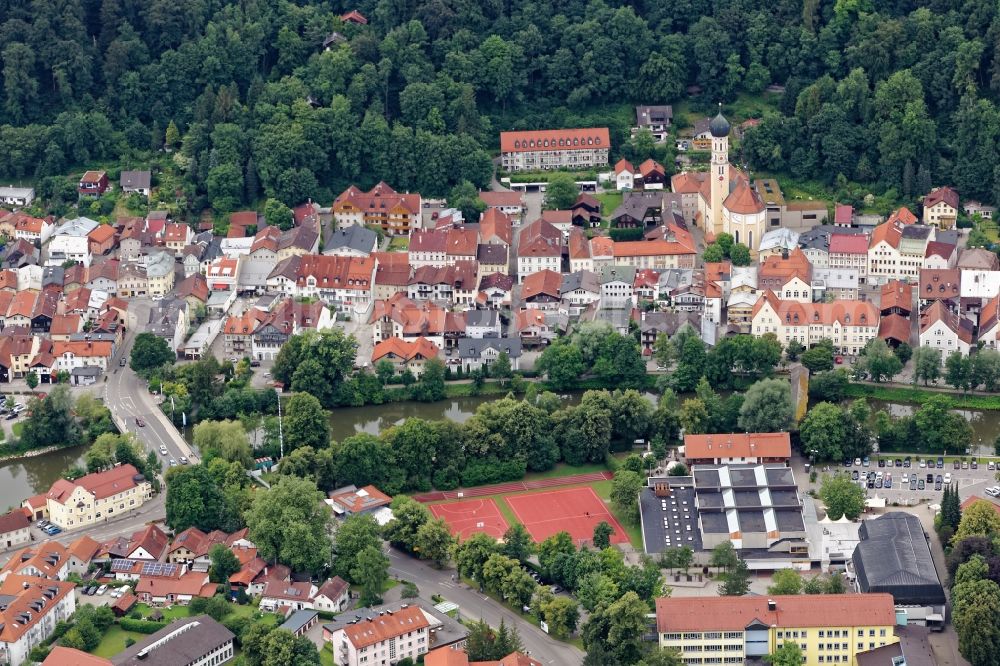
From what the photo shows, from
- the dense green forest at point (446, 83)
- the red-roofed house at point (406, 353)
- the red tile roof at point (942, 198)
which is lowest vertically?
the red-roofed house at point (406, 353)

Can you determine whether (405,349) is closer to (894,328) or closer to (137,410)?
(137,410)

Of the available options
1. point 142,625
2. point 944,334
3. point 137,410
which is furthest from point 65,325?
point 944,334

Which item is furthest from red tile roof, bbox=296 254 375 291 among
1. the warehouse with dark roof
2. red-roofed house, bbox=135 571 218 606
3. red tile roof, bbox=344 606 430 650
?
the warehouse with dark roof

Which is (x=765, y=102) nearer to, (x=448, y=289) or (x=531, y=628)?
(x=448, y=289)

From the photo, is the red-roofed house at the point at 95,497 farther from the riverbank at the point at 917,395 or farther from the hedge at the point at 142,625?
the riverbank at the point at 917,395

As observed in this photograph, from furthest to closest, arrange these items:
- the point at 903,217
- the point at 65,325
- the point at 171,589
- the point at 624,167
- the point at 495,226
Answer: the point at 624,167 < the point at 495,226 < the point at 903,217 < the point at 65,325 < the point at 171,589

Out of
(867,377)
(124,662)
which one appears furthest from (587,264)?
(124,662)

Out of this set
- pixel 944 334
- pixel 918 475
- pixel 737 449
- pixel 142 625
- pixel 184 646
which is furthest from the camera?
pixel 944 334

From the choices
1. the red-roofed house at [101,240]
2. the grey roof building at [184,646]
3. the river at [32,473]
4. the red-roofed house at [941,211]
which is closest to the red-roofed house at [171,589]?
the grey roof building at [184,646]
